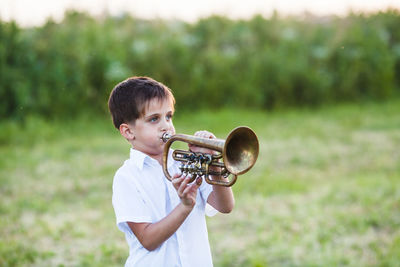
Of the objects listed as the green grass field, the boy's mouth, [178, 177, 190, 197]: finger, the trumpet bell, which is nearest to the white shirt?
the boy's mouth

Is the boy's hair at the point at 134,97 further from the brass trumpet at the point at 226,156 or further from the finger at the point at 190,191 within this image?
the finger at the point at 190,191

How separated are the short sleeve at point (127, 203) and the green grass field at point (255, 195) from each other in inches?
75.7

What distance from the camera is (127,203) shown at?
6.27 feet

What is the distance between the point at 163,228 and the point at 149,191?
0.63 feet

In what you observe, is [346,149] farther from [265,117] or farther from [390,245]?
[390,245]

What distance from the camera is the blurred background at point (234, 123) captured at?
160 inches

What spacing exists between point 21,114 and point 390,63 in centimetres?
713

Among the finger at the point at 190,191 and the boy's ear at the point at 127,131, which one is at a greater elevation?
the boy's ear at the point at 127,131

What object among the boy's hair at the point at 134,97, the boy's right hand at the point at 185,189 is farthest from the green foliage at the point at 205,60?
the boy's right hand at the point at 185,189

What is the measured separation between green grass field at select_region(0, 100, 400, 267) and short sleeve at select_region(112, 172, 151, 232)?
192cm

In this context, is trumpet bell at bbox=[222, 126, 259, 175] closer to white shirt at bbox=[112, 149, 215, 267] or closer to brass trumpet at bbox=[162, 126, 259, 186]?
brass trumpet at bbox=[162, 126, 259, 186]

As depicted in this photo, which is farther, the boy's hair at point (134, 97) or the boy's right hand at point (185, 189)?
the boy's hair at point (134, 97)

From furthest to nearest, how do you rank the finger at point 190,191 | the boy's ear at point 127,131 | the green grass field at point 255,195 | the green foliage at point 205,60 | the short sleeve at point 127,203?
the green foliage at point 205,60, the green grass field at point 255,195, the boy's ear at point 127,131, the short sleeve at point 127,203, the finger at point 190,191

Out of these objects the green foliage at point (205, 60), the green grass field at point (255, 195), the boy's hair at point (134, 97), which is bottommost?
the green grass field at point (255, 195)
